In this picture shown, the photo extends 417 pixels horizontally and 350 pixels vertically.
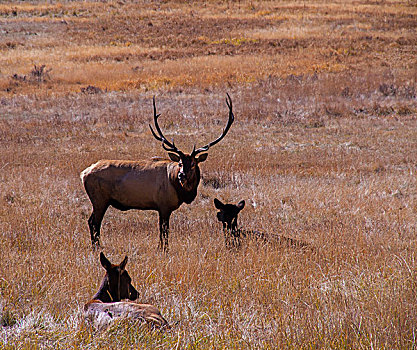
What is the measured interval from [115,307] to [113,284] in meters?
0.60

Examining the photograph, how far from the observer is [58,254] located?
6.54 m

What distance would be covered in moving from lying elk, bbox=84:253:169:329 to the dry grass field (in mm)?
125

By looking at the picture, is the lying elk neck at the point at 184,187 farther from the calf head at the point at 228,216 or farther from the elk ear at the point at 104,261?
the elk ear at the point at 104,261

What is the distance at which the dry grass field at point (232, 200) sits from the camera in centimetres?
430

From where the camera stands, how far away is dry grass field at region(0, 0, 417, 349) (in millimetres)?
4305

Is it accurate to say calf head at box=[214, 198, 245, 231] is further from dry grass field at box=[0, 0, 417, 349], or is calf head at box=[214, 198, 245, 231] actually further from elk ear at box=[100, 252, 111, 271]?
elk ear at box=[100, 252, 111, 271]

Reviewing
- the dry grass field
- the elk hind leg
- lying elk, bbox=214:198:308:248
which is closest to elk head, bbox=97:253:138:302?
the dry grass field

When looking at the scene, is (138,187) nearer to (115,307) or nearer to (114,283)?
(114,283)

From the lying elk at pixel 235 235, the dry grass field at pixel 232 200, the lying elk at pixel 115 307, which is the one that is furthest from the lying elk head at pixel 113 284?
the lying elk at pixel 235 235

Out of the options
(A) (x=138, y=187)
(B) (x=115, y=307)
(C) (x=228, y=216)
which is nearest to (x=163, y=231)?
(A) (x=138, y=187)

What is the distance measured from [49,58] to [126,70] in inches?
367

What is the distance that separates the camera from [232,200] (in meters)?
10.2

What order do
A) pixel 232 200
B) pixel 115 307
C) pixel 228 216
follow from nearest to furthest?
pixel 115 307, pixel 228 216, pixel 232 200

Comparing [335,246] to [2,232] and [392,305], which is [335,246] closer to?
[392,305]
